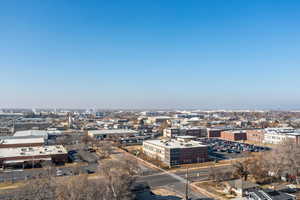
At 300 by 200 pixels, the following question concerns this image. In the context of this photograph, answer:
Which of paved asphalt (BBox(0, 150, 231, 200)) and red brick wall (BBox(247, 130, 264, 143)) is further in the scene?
red brick wall (BBox(247, 130, 264, 143))

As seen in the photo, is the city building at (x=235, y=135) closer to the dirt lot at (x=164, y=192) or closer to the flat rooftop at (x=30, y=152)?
the dirt lot at (x=164, y=192)

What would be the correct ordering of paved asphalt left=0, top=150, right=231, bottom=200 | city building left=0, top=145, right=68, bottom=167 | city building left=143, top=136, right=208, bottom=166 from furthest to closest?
city building left=143, top=136, right=208, bottom=166 → city building left=0, top=145, right=68, bottom=167 → paved asphalt left=0, top=150, right=231, bottom=200

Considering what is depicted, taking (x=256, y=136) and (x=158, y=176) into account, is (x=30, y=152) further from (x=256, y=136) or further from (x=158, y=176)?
(x=256, y=136)

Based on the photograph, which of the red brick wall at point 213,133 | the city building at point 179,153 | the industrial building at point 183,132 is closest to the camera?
the city building at point 179,153

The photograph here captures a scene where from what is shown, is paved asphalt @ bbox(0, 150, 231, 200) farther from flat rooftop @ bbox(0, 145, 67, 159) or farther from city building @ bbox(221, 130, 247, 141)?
city building @ bbox(221, 130, 247, 141)

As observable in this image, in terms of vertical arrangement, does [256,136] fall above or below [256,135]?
below

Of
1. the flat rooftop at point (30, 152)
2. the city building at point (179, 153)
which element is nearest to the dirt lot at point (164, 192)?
the city building at point (179, 153)

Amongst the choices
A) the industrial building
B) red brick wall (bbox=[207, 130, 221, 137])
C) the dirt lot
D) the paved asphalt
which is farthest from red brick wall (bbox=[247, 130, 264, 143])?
the dirt lot

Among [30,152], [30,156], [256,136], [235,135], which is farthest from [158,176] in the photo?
[256,136]
